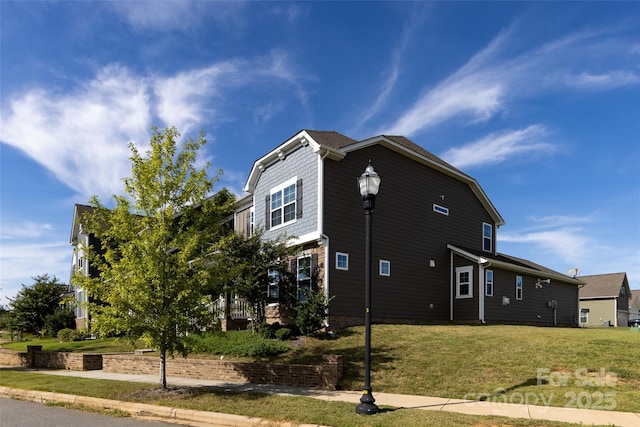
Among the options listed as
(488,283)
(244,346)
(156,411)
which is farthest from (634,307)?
(156,411)

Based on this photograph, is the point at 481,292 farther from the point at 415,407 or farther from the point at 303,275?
the point at 415,407

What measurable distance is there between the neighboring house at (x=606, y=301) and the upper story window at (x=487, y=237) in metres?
24.0

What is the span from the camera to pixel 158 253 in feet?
37.7

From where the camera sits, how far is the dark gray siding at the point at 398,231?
60.5 ft

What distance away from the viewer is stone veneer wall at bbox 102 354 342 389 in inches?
463

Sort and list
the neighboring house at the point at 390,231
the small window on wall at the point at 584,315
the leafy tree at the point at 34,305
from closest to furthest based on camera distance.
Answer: the neighboring house at the point at 390,231 → the leafy tree at the point at 34,305 → the small window on wall at the point at 584,315

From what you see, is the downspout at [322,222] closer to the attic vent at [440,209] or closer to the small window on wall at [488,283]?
the attic vent at [440,209]

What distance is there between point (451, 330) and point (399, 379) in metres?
5.86

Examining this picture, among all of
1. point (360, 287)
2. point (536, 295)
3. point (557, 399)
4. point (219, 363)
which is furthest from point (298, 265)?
point (536, 295)

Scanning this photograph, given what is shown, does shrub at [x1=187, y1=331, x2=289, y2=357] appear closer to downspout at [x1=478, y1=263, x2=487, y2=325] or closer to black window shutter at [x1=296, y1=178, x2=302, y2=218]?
black window shutter at [x1=296, y1=178, x2=302, y2=218]

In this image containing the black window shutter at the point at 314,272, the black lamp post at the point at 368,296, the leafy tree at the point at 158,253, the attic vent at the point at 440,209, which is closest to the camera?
the black lamp post at the point at 368,296

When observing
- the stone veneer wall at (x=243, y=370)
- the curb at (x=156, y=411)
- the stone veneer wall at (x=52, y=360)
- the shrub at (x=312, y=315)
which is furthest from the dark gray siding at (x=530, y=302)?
the stone veneer wall at (x=52, y=360)

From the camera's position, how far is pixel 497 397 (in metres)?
9.60

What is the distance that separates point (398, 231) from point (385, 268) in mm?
1862
